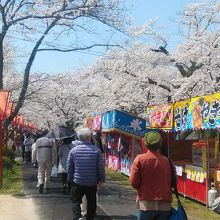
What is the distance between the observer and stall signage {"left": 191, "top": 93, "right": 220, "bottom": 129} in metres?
8.47

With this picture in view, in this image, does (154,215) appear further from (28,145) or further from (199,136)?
(28,145)

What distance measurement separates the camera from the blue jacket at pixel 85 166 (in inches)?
264

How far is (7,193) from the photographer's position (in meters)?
11.6

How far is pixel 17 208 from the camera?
9.41 metres

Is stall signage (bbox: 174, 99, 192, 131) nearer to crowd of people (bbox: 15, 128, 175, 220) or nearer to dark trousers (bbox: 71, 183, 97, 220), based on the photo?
crowd of people (bbox: 15, 128, 175, 220)

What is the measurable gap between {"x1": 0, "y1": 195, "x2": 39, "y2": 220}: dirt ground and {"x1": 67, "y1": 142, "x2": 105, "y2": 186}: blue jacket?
2.07 metres

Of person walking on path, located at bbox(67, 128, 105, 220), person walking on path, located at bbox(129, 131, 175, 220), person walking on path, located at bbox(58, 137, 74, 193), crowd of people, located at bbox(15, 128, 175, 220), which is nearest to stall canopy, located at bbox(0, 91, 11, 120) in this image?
crowd of people, located at bbox(15, 128, 175, 220)

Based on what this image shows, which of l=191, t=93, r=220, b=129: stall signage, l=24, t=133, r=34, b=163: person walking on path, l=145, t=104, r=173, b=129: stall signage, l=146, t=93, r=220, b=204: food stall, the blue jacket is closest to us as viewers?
the blue jacket

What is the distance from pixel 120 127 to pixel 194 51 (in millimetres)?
6125

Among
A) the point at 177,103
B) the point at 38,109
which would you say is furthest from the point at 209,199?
the point at 38,109

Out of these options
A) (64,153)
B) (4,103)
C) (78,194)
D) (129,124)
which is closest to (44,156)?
(64,153)

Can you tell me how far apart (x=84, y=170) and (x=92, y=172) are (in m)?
0.13

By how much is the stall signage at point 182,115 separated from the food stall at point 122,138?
16.5 ft

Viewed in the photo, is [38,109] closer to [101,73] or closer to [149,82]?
[101,73]
